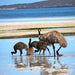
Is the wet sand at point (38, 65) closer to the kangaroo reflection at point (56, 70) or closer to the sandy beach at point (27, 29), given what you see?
the kangaroo reflection at point (56, 70)

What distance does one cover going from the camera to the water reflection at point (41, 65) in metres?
8.53

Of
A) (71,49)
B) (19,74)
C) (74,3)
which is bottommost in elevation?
(19,74)

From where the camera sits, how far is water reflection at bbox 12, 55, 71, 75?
853cm

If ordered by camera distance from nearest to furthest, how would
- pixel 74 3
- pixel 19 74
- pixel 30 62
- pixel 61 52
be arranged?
1. pixel 19 74
2. pixel 30 62
3. pixel 61 52
4. pixel 74 3

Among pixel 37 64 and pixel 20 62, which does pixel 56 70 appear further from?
pixel 20 62

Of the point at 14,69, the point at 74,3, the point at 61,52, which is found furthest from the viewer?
the point at 74,3

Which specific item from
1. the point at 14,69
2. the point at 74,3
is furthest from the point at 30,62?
the point at 74,3

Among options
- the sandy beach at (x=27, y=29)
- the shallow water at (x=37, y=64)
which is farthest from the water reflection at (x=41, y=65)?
the sandy beach at (x=27, y=29)

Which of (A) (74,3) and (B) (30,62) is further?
(A) (74,3)

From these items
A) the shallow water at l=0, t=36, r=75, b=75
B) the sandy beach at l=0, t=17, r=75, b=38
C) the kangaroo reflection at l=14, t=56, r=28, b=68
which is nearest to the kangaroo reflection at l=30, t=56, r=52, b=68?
the shallow water at l=0, t=36, r=75, b=75

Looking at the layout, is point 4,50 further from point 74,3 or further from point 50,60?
point 74,3

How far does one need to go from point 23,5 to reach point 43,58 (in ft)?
604

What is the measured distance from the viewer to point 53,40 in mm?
10336

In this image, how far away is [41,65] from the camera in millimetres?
9422
